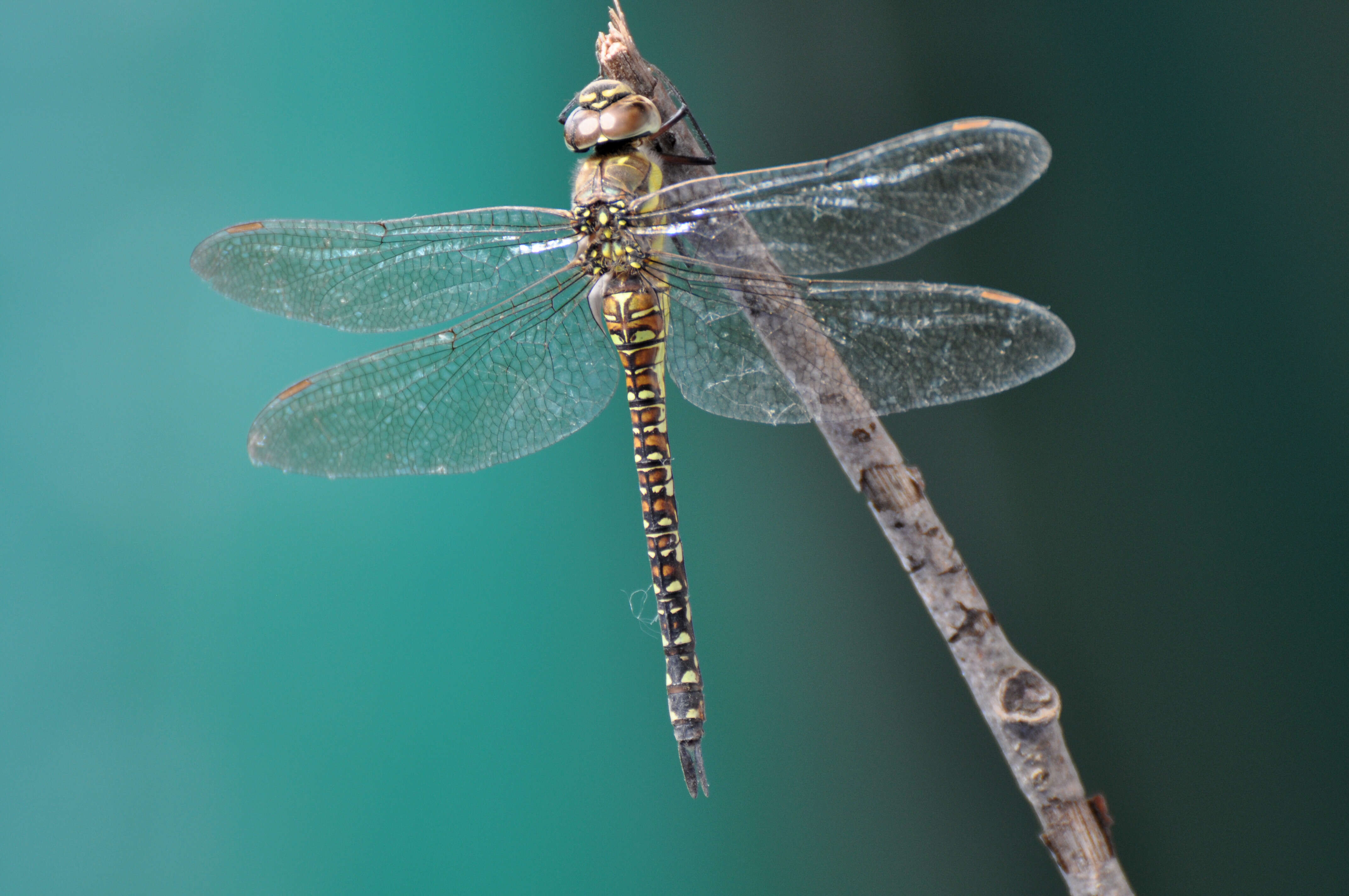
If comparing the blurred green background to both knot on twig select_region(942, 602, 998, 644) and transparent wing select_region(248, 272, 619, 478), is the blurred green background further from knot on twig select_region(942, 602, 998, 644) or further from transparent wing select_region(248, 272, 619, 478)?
knot on twig select_region(942, 602, 998, 644)

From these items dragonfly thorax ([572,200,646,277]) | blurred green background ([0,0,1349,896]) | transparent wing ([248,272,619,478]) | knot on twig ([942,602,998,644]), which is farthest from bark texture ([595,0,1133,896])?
blurred green background ([0,0,1349,896])

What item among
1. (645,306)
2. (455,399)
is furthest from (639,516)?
(645,306)

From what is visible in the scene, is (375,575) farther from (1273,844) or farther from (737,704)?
(1273,844)

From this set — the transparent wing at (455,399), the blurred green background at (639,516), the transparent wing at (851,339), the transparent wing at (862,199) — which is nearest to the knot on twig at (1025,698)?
the transparent wing at (851,339)

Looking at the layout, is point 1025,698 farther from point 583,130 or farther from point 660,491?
point 583,130

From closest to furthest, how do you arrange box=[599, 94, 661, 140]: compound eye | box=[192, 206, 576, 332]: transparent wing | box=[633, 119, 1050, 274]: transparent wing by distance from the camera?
box=[633, 119, 1050, 274]: transparent wing, box=[599, 94, 661, 140]: compound eye, box=[192, 206, 576, 332]: transparent wing

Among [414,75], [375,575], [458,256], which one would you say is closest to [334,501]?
[375,575]

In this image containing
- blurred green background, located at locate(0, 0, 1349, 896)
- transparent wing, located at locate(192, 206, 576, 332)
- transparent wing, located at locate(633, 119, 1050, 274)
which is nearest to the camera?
transparent wing, located at locate(633, 119, 1050, 274)

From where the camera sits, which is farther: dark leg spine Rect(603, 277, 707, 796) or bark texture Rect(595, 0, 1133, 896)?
dark leg spine Rect(603, 277, 707, 796)
